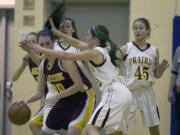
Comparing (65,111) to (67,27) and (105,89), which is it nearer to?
(105,89)

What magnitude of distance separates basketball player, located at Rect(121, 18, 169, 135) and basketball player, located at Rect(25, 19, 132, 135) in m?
0.86

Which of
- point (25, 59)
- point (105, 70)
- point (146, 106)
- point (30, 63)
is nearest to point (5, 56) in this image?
point (25, 59)

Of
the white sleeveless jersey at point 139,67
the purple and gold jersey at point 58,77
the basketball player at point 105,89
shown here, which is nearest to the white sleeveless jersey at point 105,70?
the basketball player at point 105,89

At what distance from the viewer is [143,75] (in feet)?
17.9

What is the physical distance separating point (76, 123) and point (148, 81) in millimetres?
1186

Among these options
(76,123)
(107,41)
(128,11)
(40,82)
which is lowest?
(76,123)

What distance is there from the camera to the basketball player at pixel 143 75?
5441 mm

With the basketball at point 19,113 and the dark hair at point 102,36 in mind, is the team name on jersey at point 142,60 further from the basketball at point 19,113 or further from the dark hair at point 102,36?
the basketball at point 19,113

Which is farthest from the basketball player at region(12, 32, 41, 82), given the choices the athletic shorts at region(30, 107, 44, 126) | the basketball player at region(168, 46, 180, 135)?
the basketball player at region(168, 46, 180, 135)

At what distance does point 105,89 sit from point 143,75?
1036 mm

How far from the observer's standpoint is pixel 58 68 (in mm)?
4910

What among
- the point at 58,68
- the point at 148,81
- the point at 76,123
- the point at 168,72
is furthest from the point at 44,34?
the point at 168,72

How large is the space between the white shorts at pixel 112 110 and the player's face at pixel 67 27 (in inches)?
50.8

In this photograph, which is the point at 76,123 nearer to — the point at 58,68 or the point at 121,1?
the point at 58,68
